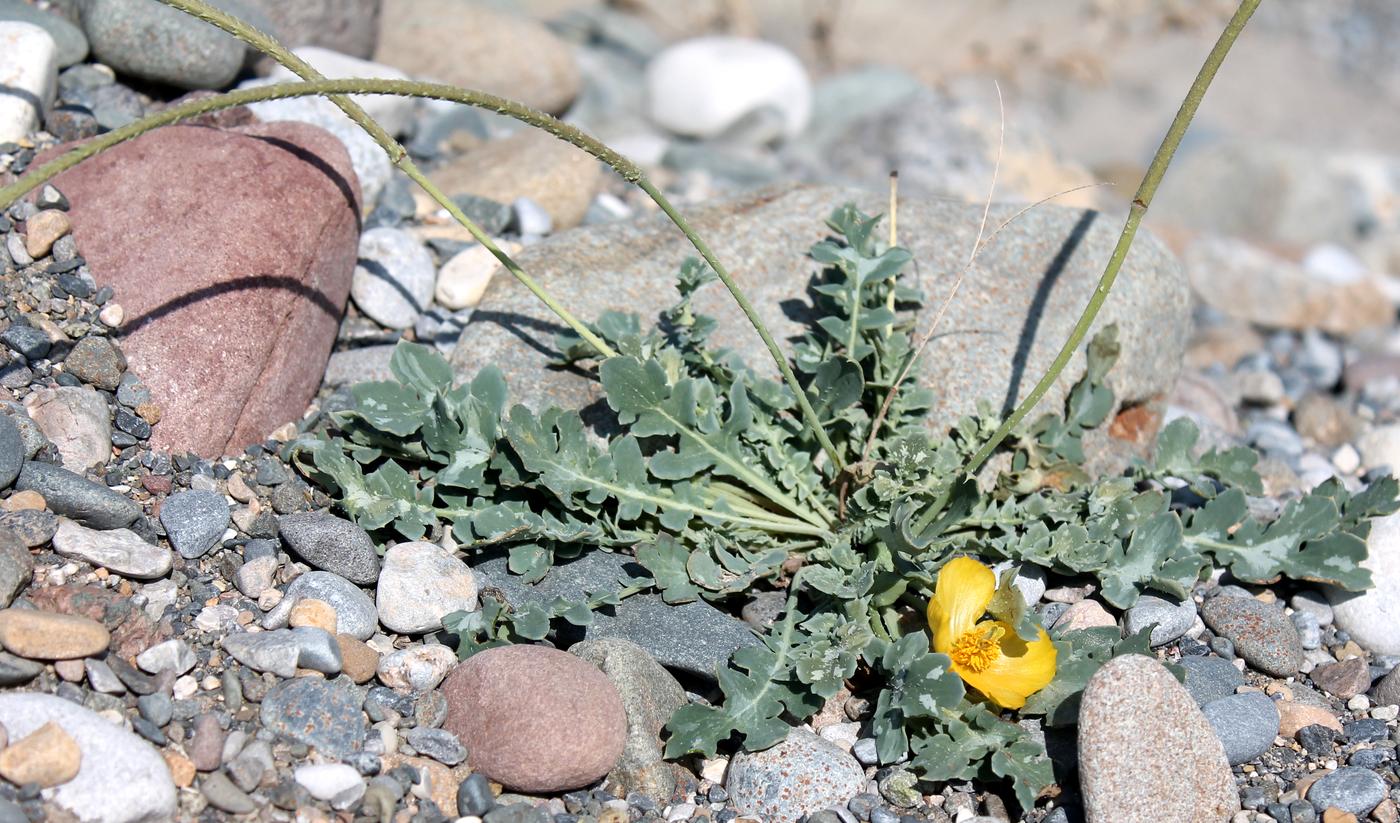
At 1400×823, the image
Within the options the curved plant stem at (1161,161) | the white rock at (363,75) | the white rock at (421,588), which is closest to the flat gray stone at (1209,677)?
the curved plant stem at (1161,161)

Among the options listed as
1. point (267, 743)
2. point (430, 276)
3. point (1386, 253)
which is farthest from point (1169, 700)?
point (1386, 253)

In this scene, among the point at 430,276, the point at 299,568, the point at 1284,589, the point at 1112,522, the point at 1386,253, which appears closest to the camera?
the point at 299,568

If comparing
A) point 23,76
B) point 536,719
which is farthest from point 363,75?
point 536,719

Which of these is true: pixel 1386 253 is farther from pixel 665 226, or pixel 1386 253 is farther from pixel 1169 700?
pixel 1169 700

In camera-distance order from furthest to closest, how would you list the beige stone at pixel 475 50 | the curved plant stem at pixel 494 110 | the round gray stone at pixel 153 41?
1. the beige stone at pixel 475 50
2. the round gray stone at pixel 153 41
3. the curved plant stem at pixel 494 110

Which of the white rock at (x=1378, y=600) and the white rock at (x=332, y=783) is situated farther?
the white rock at (x=1378, y=600)

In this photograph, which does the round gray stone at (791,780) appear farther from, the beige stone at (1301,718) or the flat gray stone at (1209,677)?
the beige stone at (1301,718)
